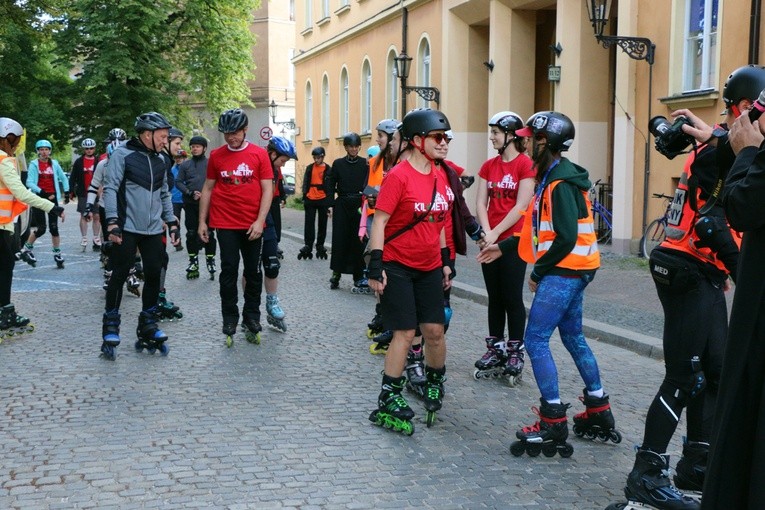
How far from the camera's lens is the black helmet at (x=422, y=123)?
6.24m

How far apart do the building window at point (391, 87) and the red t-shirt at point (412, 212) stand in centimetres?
2403

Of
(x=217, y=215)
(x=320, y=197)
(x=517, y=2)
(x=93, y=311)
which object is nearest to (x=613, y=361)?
(x=217, y=215)

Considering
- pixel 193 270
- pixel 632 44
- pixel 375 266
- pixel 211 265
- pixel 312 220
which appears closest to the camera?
pixel 375 266

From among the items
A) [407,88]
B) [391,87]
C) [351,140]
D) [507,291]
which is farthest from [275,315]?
[391,87]

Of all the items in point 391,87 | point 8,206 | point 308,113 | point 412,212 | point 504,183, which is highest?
point 391,87

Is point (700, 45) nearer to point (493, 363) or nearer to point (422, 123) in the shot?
point (493, 363)

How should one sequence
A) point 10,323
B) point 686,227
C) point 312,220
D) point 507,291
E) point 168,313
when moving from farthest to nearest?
point 312,220 < point 168,313 < point 10,323 < point 507,291 < point 686,227

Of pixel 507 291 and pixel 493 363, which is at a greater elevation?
pixel 507 291

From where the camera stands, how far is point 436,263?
6516 mm

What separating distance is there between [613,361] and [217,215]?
12.0 feet

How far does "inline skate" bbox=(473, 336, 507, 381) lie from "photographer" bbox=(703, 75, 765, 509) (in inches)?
194

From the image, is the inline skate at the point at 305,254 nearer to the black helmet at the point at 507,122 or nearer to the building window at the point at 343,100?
the black helmet at the point at 507,122

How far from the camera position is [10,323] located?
9.77 meters

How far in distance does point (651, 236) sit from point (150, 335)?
10.0 metres
